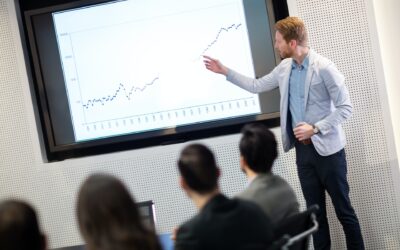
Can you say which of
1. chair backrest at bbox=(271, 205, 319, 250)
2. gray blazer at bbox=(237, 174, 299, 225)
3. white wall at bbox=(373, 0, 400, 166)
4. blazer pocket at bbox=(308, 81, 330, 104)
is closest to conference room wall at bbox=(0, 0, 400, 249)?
white wall at bbox=(373, 0, 400, 166)

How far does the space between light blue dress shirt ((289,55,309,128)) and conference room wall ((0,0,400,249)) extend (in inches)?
19.1

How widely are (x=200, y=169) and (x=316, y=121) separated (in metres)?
1.63

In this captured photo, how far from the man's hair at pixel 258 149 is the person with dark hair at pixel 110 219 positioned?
31.7 inches

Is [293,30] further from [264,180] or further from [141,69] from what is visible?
[264,180]

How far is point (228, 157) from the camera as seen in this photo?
429 cm

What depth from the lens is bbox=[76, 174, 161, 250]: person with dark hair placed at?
1.73 m

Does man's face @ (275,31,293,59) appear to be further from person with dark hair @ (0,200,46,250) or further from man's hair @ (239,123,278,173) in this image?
person with dark hair @ (0,200,46,250)

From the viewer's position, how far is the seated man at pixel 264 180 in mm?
2342

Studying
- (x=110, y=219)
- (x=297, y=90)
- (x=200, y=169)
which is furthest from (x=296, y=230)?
(x=297, y=90)

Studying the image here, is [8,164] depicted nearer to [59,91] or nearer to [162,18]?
[59,91]

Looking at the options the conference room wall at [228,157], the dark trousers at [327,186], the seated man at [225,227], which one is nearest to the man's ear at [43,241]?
the seated man at [225,227]

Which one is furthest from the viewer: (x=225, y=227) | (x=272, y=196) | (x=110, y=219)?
(x=272, y=196)

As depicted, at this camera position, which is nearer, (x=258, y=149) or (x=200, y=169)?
(x=200, y=169)

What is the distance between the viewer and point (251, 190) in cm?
238
